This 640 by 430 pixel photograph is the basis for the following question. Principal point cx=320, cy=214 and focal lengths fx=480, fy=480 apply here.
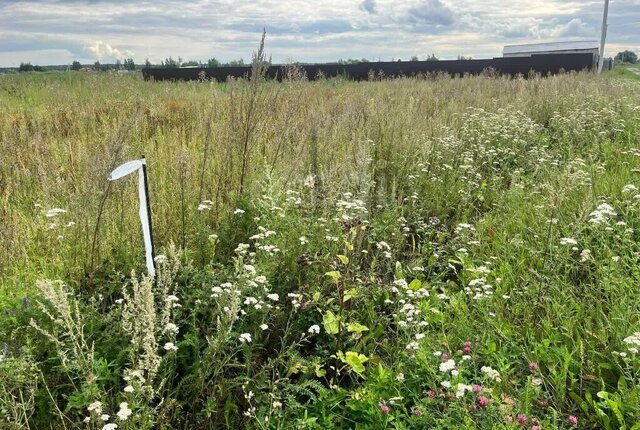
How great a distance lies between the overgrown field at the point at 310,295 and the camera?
6.68 ft

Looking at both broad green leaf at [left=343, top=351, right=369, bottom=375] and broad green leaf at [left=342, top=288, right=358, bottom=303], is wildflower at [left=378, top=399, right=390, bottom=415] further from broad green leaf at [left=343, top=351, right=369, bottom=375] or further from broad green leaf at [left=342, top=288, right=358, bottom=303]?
broad green leaf at [left=342, top=288, right=358, bottom=303]

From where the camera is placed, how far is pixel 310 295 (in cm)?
276

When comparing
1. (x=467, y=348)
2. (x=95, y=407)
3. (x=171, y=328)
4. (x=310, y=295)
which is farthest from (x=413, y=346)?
(x=95, y=407)

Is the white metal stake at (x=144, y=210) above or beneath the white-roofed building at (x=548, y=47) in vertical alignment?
beneath

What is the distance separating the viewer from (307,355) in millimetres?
2611

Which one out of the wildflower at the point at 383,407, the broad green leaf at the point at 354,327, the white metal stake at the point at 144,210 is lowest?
the wildflower at the point at 383,407

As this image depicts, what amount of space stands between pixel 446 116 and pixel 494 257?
4.75m

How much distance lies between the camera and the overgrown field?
2.04 m

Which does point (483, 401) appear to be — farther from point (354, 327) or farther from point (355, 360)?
point (354, 327)

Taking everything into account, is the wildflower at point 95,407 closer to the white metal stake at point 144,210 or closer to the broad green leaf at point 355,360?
the white metal stake at point 144,210

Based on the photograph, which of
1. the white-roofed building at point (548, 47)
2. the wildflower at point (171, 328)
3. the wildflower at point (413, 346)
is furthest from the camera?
the white-roofed building at point (548, 47)

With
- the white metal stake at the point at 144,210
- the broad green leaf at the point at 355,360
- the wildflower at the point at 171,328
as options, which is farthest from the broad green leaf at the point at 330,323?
the white metal stake at the point at 144,210

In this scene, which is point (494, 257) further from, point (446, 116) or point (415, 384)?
point (446, 116)

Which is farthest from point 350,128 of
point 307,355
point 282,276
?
point 307,355
